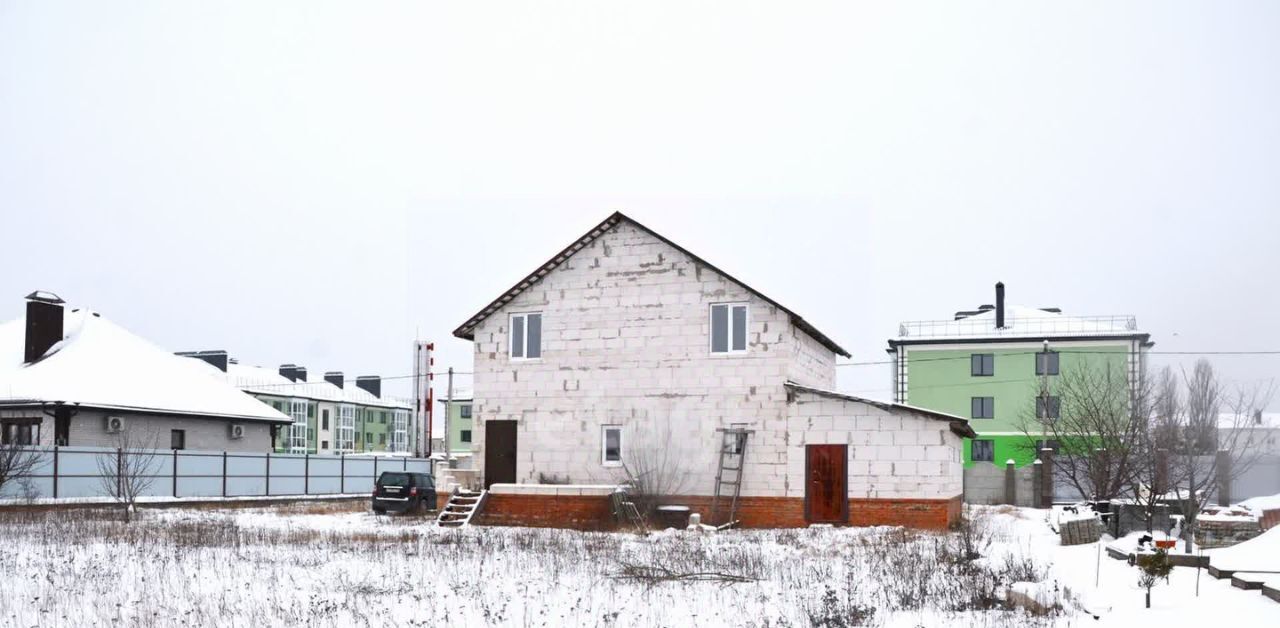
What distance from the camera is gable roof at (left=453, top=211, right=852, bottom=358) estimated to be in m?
27.3

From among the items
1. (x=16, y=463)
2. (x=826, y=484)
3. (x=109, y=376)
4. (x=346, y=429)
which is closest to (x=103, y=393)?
(x=109, y=376)

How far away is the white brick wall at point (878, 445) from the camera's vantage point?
25656mm

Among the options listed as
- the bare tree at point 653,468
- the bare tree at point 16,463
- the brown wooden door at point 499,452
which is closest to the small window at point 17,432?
the bare tree at point 16,463

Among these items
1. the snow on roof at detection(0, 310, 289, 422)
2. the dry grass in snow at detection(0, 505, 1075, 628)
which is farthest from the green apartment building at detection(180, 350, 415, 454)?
the dry grass in snow at detection(0, 505, 1075, 628)

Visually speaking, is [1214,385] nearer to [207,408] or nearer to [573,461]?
[573,461]

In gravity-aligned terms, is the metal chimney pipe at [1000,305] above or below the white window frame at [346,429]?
above

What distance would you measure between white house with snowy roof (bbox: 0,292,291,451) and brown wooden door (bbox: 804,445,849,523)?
22.4m

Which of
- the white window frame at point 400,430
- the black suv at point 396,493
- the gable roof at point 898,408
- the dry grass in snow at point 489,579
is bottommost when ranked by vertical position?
the white window frame at point 400,430

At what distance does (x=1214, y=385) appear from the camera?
32.5 metres

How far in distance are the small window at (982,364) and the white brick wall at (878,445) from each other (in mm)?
32709

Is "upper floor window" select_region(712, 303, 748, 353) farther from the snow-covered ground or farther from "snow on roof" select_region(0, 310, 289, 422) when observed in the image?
"snow on roof" select_region(0, 310, 289, 422)

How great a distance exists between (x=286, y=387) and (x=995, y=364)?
51566 mm

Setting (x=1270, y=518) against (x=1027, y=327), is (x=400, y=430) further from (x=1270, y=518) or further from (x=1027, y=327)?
(x=1270, y=518)

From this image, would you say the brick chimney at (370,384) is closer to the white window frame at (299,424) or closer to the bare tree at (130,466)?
the white window frame at (299,424)
